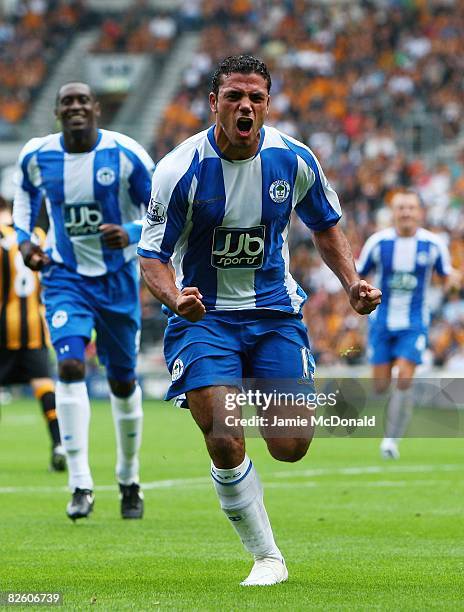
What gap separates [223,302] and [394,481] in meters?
5.45

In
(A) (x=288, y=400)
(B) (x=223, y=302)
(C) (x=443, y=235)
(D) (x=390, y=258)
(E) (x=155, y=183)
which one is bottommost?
(C) (x=443, y=235)

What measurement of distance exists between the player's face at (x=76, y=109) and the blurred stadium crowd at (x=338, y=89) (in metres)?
13.5

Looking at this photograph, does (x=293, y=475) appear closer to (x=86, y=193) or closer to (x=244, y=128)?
(x=86, y=193)

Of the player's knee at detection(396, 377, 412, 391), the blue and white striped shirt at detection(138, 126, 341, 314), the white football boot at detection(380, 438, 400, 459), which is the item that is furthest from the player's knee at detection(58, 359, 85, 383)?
the player's knee at detection(396, 377, 412, 391)

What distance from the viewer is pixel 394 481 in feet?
38.3

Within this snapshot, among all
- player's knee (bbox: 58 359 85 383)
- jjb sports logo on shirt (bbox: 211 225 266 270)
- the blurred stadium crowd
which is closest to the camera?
jjb sports logo on shirt (bbox: 211 225 266 270)

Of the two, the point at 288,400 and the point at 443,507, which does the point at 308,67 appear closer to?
the point at 443,507

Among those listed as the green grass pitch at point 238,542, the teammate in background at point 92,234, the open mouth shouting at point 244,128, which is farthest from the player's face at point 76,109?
the open mouth shouting at point 244,128

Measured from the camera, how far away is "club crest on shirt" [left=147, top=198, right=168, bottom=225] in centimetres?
640

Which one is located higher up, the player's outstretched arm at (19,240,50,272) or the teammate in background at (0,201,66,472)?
the player's outstretched arm at (19,240,50,272)

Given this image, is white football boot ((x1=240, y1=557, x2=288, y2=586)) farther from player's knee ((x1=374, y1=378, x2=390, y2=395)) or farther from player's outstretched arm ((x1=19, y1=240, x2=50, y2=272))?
player's knee ((x1=374, y1=378, x2=390, y2=395))

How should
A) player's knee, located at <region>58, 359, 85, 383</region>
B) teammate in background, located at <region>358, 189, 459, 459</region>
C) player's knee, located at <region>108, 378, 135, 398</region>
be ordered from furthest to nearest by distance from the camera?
teammate in background, located at <region>358, 189, 459, 459</region>
player's knee, located at <region>108, 378, 135, 398</region>
player's knee, located at <region>58, 359, 85, 383</region>

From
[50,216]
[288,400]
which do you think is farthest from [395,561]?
[50,216]

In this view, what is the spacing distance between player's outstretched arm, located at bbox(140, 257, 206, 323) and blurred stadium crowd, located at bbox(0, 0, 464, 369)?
16.0 meters
